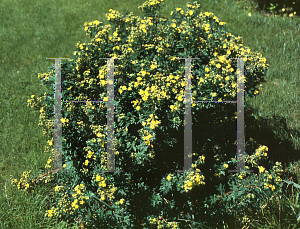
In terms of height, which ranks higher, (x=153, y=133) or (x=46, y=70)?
(x=46, y=70)

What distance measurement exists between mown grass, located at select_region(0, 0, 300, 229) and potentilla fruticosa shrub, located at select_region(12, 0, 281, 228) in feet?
1.32

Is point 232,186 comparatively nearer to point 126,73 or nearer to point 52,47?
point 126,73

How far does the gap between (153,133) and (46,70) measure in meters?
2.98

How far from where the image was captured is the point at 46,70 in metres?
4.45

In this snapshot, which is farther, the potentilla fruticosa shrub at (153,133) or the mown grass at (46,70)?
the mown grass at (46,70)

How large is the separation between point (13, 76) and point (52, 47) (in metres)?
0.92

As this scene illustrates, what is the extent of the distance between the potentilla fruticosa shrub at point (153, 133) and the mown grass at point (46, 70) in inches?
15.8

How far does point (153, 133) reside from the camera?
212 cm

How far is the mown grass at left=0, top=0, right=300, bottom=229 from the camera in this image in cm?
294

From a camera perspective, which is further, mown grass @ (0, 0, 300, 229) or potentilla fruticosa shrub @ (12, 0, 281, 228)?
mown grass @ (0, 0, 300, 229)

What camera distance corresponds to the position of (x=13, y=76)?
14.4 ft

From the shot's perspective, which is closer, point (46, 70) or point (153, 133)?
point (153, 133)

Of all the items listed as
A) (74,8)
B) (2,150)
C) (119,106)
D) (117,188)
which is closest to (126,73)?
(119,106)

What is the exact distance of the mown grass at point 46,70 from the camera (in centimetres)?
294
